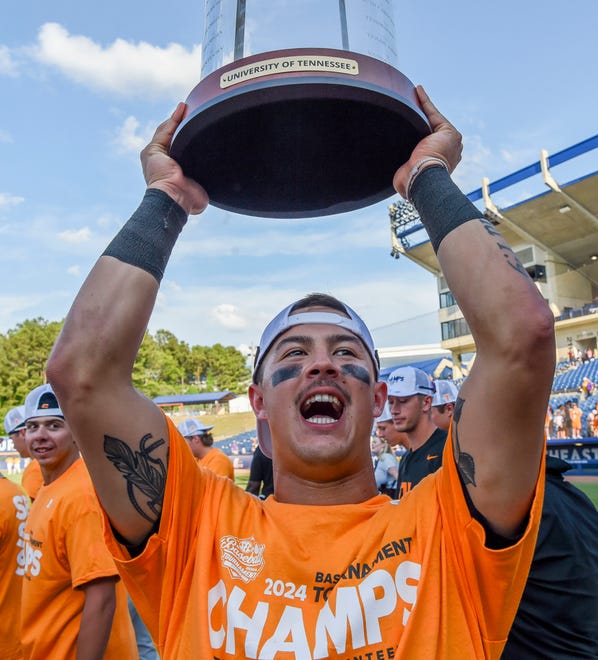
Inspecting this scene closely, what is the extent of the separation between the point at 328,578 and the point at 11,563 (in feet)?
9.30

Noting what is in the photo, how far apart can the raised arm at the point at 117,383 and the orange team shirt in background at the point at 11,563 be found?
7.50 ft

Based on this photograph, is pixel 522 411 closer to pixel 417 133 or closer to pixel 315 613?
pixel 315 613

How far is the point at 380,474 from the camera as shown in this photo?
7406 mm

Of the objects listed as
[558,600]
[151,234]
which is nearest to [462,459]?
[151,234]

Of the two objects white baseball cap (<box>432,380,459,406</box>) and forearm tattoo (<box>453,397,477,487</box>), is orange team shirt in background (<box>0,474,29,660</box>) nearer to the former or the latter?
forearm tattoo (<box>453,397,477,487</box>)

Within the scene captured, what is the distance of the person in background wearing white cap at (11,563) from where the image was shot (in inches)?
130

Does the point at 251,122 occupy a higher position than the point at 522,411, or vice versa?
the point at 251,122

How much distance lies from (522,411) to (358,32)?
3.98 feet

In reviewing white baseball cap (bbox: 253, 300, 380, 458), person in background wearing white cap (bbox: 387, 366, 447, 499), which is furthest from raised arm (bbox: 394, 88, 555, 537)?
person in background wearing white cap (bbox: 387, 366, 447, 499)

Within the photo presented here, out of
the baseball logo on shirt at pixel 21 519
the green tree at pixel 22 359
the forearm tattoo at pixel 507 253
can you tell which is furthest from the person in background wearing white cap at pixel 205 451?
the green tree at pixel 22 359

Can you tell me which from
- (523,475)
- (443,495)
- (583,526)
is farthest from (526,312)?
(583,526)

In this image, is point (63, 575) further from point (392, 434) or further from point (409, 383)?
point (392, 434)

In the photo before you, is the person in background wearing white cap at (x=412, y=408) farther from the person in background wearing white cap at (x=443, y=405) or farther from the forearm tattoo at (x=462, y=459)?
the forearm tattoo at (x=462, y=459)

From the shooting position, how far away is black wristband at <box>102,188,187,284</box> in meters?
1.61
